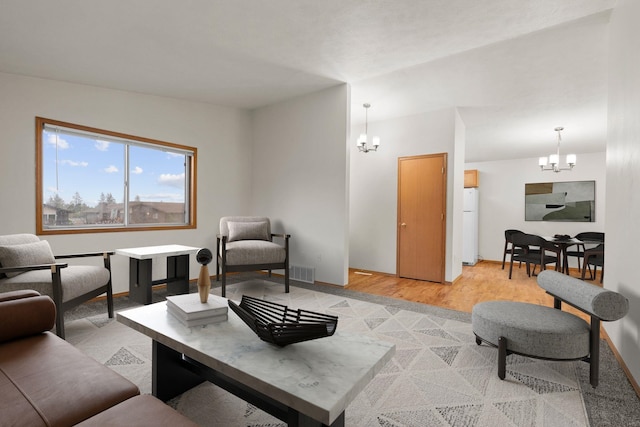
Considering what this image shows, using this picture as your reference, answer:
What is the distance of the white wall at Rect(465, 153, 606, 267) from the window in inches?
256

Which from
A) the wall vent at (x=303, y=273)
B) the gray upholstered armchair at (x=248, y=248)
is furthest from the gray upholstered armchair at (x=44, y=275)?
the wall vent at (x=303, y=273)

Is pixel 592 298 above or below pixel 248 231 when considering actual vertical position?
below

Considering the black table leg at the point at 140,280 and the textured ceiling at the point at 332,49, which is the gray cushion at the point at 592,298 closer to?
the textured ceiling at the point at 332,49

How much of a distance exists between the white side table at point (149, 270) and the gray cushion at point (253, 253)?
0.48 meters

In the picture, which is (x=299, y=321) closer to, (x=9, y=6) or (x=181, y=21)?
(x=181, y=21)

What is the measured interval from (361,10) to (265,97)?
7.95 feet

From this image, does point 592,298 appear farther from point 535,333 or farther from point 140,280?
point 140,280

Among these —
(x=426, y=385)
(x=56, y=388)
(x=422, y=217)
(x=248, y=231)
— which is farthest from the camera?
(x=422, y=217)

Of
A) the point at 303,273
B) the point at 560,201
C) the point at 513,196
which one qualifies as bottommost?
the point at 303,273

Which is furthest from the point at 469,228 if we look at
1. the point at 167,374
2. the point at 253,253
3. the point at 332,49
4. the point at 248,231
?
the point at 167,374

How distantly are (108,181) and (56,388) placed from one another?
352 cm

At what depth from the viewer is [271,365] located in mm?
1207

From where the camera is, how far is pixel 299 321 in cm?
143

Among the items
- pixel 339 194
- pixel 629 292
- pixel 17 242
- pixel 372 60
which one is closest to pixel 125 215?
pixel 17 242
